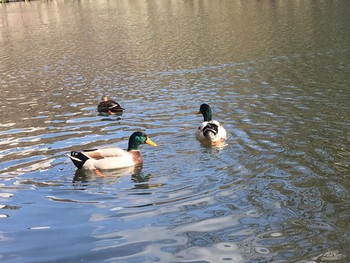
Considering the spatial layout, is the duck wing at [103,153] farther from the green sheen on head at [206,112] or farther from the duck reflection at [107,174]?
the green sheen on head at [206,112]

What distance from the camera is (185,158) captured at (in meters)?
10.8

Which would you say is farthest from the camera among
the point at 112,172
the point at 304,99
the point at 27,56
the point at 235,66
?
the point at 27,56

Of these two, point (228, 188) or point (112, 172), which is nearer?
point (228, 188)

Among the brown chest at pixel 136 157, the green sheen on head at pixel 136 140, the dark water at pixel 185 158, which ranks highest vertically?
the green sheen on head at pixel 136 140

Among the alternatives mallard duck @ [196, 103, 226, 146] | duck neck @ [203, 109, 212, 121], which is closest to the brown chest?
mallard duck @ [196, 103, 226, 146]

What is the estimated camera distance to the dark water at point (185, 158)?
7.24 m

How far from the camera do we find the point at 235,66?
22000 mm

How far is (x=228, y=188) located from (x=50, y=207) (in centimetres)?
279

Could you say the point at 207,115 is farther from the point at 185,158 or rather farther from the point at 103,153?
the point at 103,153

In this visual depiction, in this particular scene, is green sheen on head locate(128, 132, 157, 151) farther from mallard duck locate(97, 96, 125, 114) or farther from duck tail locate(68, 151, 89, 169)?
mallard duck locate(97, 96, 125, 114)

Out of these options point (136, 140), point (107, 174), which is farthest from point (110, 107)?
point (107, 174)

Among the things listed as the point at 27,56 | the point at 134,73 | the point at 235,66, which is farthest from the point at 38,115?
the point at 27,56

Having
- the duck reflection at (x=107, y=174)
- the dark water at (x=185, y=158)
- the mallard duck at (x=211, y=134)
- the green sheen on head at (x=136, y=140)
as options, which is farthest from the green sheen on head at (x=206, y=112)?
the duck reflection at (x=107, y=174)

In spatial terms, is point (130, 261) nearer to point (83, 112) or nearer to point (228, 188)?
point (228, 188)
